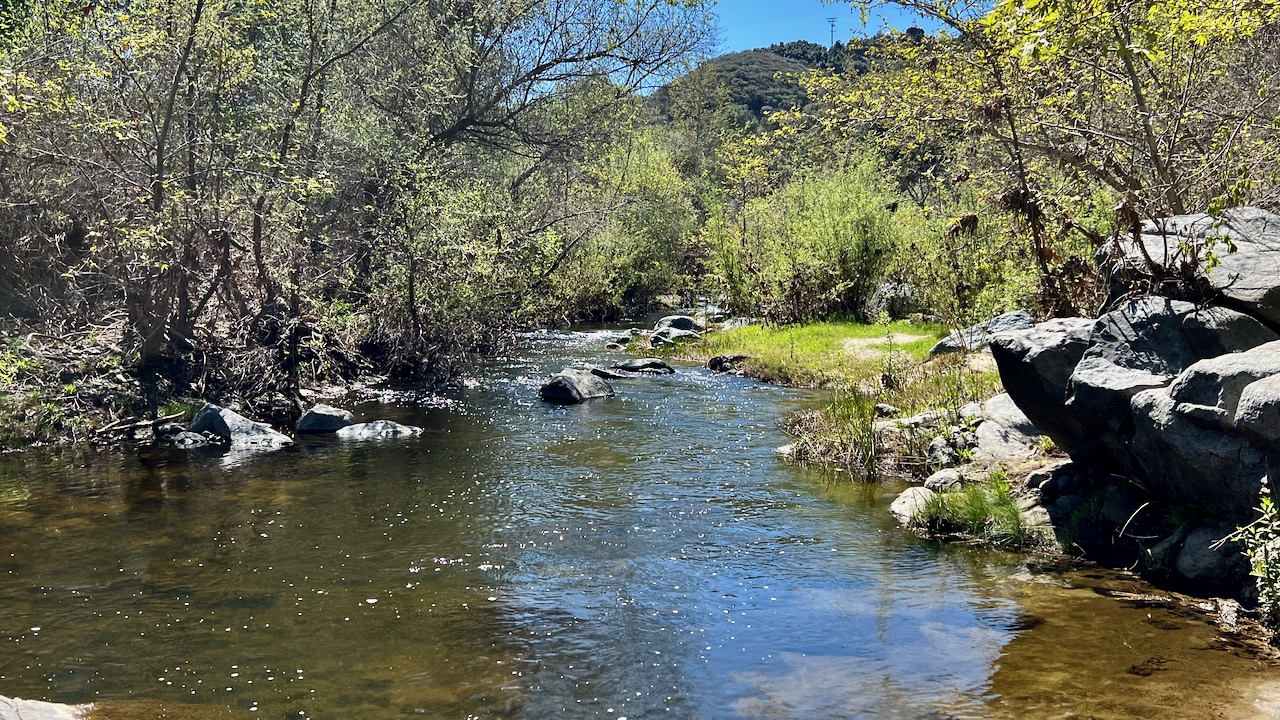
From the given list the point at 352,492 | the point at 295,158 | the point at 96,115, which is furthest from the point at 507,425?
the point at 96,115

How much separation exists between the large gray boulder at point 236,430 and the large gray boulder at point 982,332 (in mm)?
12176

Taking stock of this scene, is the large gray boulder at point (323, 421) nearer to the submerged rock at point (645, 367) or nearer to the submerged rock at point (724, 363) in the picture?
the submerged rock at point (645, 367)

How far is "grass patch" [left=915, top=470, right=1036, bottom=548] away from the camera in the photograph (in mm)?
10352

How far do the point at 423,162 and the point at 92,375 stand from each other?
8.70 m

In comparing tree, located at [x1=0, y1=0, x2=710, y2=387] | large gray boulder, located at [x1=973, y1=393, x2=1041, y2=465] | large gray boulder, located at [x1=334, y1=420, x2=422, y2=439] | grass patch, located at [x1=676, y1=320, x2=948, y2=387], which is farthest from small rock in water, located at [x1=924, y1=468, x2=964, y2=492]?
tree, located at [x1=0, y1=0, x2=710, y2=387]

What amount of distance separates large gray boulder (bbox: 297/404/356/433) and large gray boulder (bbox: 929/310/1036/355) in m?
11.3

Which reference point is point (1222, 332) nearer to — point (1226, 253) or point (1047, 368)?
point (1226, 253)

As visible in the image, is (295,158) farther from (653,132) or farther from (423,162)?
(653,132)

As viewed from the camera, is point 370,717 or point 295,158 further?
point 295,158

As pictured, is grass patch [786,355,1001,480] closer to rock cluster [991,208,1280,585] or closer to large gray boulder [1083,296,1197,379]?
rock cluster [991,208,1280,585]

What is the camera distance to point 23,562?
9.68 metres

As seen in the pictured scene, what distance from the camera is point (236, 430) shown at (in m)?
15.8

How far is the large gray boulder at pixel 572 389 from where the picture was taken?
19.6 meters

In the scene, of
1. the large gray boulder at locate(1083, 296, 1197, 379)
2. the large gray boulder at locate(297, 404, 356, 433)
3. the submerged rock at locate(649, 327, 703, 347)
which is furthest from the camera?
the submerged rock at locate(649, 327, 703, 347)
